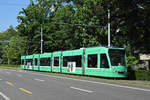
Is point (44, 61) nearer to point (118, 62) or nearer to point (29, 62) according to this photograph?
point (29, 62)

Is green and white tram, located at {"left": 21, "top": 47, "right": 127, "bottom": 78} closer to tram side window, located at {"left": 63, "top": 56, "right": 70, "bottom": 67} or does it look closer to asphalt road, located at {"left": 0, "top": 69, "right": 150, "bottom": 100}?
tram side window, located at {"left": 63, "top": 56, "right": 70, "bottom": 67}

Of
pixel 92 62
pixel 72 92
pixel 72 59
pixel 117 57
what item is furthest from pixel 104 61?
pixel 72 92

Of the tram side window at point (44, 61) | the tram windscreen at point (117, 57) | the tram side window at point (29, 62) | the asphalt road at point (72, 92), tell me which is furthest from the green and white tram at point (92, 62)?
the tram side window at point (29, 62)

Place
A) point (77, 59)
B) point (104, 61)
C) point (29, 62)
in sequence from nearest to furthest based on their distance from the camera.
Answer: point (104, 61) → point (77, 59) → point (29, 62)

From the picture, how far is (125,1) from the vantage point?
19.0 m

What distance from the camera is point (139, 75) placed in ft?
72.7

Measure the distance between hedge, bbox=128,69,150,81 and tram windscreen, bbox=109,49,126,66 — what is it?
4.35 ft

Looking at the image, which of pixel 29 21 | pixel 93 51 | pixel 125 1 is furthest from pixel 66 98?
pixel 29 21

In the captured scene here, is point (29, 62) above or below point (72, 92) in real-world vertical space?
above

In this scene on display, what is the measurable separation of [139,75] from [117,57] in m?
2.56

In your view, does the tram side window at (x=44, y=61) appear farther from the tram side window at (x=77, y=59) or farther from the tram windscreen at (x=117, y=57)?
the tram windscreen at (x=117, y=57)

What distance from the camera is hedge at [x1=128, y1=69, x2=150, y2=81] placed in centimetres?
2124

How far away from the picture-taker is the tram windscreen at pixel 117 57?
22039 millimetres

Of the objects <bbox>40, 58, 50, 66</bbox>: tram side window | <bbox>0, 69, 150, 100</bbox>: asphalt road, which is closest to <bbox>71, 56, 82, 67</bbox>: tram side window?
<bbox>40, 58, 50, 66</bbox>: tram side window
